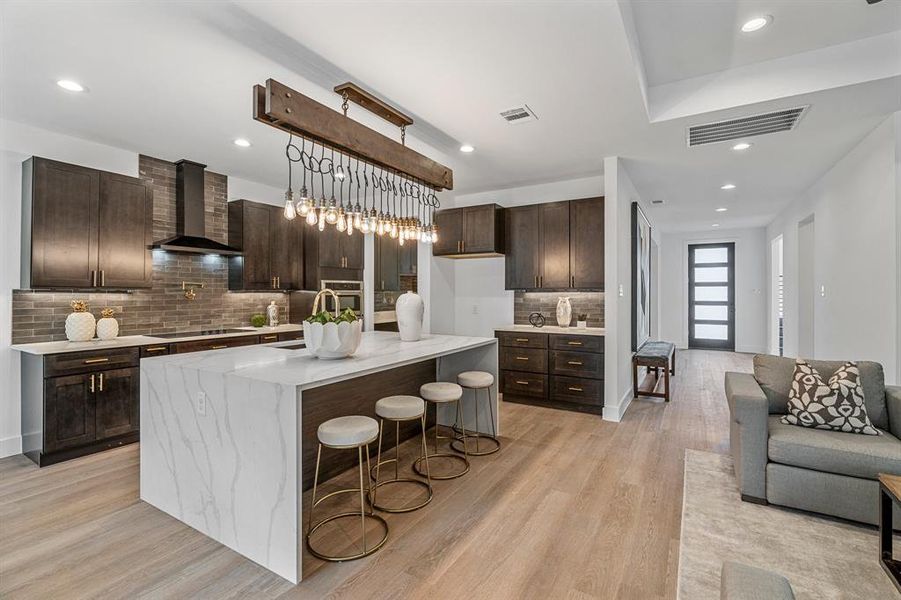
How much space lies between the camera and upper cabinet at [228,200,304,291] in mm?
4965

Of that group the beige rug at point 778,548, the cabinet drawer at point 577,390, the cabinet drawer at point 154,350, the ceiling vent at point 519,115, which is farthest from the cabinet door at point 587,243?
the cabinet drawer at point 154,350

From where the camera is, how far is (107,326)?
3896 millimetres

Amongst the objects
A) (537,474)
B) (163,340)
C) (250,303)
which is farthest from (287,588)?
(250,303)

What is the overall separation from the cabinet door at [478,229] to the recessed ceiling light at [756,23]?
3.08m

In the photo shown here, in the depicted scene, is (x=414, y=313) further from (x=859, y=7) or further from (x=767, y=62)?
(x=859, y=7)

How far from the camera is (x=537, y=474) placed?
3.05 meters

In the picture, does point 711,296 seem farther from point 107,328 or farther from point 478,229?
point 107,328

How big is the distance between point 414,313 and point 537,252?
243 centimetres

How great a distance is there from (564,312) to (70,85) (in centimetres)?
488

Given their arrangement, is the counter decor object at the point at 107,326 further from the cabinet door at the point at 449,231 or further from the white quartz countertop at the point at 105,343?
the cabinet door at the point at 449,231

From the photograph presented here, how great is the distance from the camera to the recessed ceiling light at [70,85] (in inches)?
110

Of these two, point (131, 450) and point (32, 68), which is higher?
point (32, 68)

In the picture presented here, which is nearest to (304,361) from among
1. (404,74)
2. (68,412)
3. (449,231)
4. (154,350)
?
(404,74)

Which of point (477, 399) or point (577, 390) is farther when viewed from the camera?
point (577, 390)
